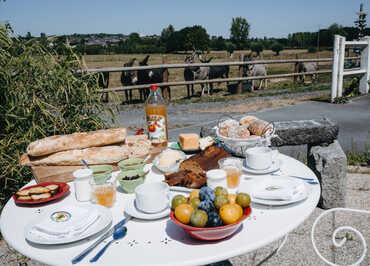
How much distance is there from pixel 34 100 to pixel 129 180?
6.17 feet

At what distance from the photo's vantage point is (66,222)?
1.45 m

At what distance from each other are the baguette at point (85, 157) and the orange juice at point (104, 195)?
0.52 meters

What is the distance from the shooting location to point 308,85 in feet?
46.2

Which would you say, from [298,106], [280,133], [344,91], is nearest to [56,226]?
[280,133]

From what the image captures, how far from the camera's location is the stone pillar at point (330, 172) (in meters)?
3.25

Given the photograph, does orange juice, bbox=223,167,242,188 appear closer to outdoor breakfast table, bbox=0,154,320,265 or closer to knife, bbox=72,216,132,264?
outdoor breakfast table, bbox=0,154,320,265

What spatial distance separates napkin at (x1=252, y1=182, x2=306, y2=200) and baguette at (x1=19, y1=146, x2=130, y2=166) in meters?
1.04

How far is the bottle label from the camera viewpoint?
2512 mm

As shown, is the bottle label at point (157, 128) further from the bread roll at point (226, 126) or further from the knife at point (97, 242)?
the knife at point (97, 242)

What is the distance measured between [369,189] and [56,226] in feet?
12.6

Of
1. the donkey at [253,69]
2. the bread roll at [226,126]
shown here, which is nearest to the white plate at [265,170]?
the bread roll at [226,126]

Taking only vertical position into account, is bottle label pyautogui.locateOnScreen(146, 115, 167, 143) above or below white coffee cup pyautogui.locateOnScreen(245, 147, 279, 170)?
above

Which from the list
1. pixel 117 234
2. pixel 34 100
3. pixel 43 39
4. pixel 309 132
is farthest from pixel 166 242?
pixel 43 39

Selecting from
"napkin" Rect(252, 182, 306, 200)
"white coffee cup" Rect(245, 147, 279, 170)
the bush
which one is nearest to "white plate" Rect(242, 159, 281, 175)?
"white coffee cup" Rect(245, 147, 279, 170)
